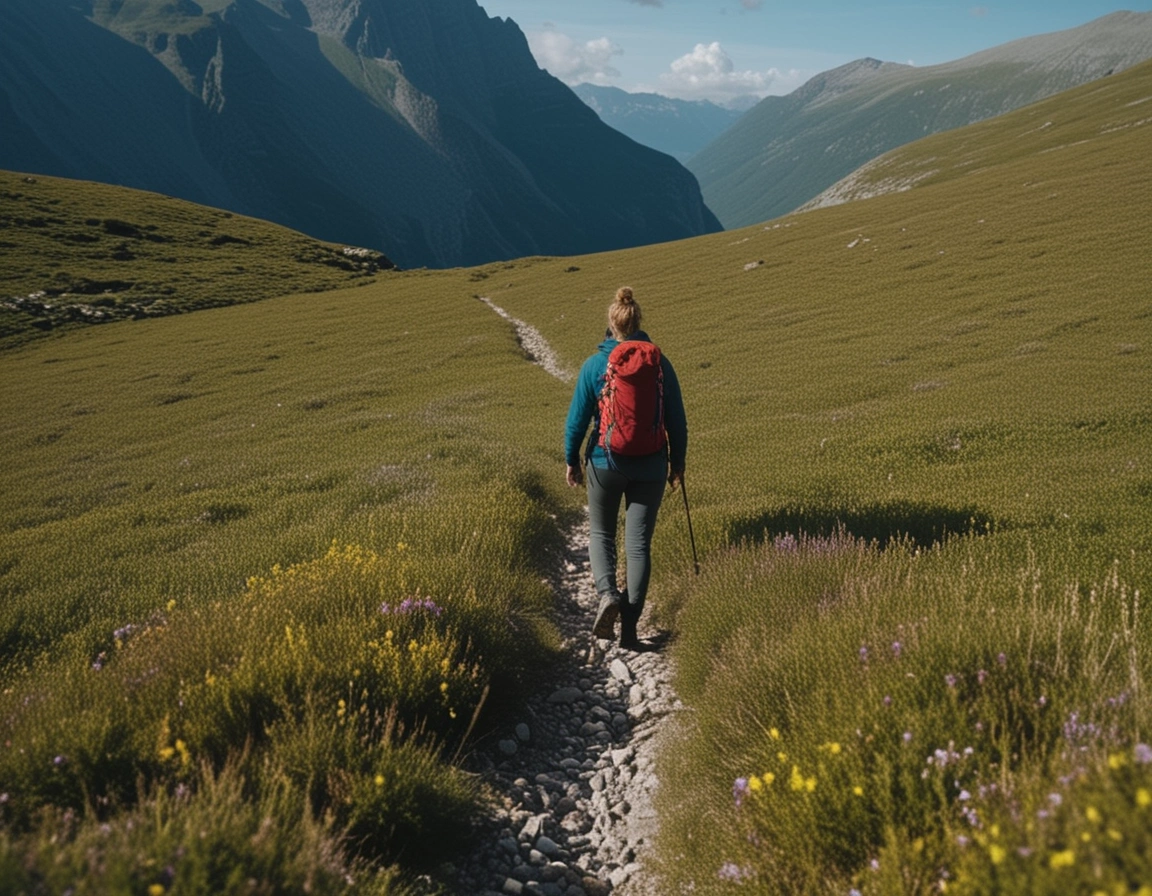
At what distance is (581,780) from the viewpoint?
20.2ft

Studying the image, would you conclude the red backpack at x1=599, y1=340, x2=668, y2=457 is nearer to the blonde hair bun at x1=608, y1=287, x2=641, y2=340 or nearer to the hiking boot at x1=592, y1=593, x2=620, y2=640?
the blonde hair bun at x1=608, y1=287, x2=641, y2=340

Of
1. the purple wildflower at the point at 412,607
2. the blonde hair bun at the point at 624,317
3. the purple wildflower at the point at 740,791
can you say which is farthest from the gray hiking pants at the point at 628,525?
the purple wildflower at the point at 740,791

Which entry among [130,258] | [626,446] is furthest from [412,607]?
[130,258]

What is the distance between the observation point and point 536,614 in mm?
8438

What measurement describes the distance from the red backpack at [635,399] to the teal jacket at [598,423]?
0.51ft

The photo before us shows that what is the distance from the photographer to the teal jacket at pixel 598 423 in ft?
25.2

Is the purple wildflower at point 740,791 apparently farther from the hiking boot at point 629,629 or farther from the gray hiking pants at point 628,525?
the hiking boot at point 629,629

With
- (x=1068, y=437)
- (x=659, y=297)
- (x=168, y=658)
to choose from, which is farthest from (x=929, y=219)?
(x=168, y=658)

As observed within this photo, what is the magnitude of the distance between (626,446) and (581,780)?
3336mm

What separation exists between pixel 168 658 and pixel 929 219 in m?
62.1

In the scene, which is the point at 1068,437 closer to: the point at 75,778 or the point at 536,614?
the point at 536,614

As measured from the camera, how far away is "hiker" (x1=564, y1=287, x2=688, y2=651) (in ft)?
24.4

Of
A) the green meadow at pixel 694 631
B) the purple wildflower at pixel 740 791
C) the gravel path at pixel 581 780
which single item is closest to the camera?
the green meadow at pixel 694 631

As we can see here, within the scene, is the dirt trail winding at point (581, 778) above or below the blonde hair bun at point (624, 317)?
below
